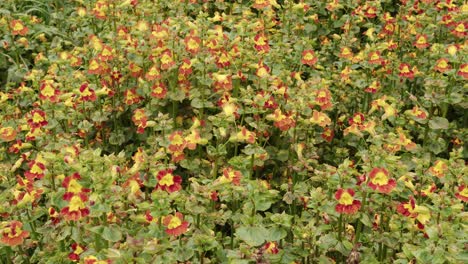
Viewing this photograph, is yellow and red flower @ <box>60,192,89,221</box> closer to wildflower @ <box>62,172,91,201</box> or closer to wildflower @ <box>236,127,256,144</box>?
wildflower @ <box>62,172,91,201</box>

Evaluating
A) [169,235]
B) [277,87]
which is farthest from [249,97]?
[169,235]

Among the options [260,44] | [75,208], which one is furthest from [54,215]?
[260,44]

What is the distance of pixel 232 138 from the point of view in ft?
10.5

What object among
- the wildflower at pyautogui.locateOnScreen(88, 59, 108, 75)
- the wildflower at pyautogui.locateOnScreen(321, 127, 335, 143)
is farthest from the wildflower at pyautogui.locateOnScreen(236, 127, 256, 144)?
the wildflower at pyautogui.locateOnScreen(88, 59, 108, 75)

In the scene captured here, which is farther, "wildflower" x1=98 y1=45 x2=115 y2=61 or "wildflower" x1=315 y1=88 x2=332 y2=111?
"wildflower" x1=98 y1=45 x2=115 y2=61

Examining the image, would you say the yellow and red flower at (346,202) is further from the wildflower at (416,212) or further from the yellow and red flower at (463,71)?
the yellow and red flower at (463,71)

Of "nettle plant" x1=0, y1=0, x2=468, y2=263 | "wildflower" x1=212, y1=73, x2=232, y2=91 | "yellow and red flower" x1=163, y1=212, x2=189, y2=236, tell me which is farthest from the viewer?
"wildflower" x1=212, y1=73, x2=232, y2=91

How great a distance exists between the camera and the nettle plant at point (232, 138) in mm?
2576

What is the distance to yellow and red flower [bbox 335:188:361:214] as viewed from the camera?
2586 millimetres

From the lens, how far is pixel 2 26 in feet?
15.6

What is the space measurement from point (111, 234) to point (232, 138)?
0.90 metres

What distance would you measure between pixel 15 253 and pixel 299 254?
140 cm

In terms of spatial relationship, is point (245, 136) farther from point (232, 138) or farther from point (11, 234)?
point (11, 234)

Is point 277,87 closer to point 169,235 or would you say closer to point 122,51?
point 122,51
